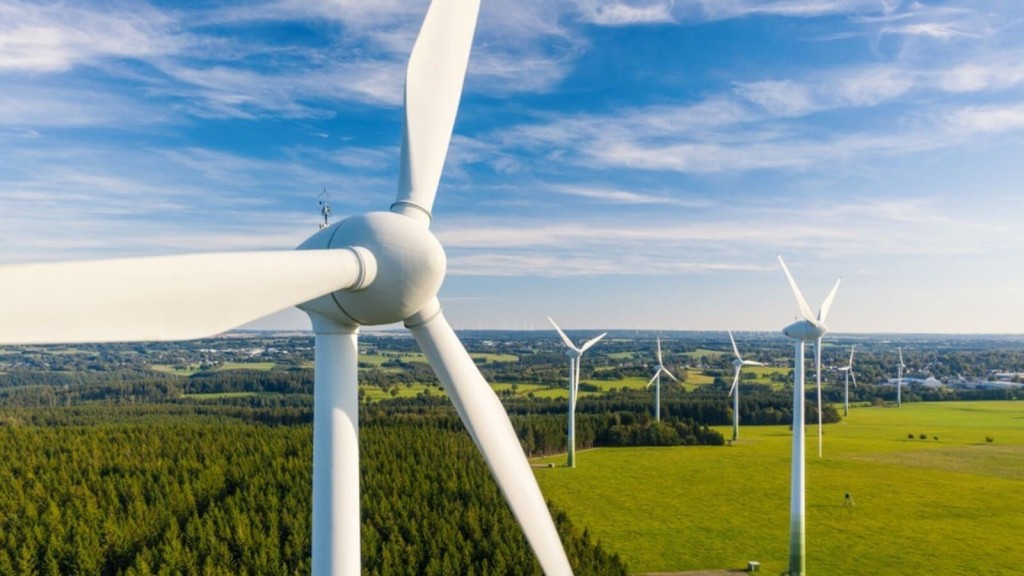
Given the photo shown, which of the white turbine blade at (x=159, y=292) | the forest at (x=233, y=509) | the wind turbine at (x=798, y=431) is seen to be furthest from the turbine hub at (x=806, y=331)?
the white turbine blade at (x=159, y=292)

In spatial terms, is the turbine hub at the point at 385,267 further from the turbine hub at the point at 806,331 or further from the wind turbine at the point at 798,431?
the turbine hub at the point at 806,331

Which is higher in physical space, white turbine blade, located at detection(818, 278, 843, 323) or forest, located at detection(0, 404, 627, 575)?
white turbine blade, located at detection(818, 278, 843, 323)

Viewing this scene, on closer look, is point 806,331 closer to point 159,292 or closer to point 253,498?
point 253,498

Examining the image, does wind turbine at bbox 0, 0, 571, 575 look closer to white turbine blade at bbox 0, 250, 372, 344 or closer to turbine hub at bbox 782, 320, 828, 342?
white turbine blade at bbox 0, 250, 372, 344

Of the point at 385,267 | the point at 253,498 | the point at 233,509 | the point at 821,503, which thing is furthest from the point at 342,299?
the point at 821,503

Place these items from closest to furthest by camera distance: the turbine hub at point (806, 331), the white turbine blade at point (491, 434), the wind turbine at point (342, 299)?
the wind turbine at point (342, 299) → the white turbine blade at point (491, 434) → the turbine hub at point (806, 331)

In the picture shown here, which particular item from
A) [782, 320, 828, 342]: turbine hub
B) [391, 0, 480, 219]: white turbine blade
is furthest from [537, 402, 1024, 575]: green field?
[391, 0, 480, 219]: white turbine blade
